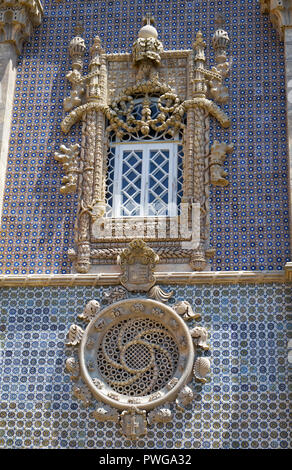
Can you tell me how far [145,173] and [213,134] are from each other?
3.55 feet

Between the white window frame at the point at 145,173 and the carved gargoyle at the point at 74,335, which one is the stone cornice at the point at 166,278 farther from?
the white window frame at the point at 145,173

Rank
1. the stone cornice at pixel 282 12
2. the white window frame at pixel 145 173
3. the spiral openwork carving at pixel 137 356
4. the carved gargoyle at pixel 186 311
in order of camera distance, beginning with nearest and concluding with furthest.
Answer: the spiral openwork carving at pixel 137 356 < the carved gargoyle at pixel 186 311 < the white window frame at pixel 145 173 < the stone cornice at pixel 282 12

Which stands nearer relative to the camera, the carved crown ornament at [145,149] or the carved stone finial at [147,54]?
the carved crown ornament at [145,149]

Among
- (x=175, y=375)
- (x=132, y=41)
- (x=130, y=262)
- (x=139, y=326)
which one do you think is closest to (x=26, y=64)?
(x=132, y=41)

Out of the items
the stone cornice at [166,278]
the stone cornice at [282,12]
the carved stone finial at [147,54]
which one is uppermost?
the stone cornice at [282,12]

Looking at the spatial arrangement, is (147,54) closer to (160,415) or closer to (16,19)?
(16,19)

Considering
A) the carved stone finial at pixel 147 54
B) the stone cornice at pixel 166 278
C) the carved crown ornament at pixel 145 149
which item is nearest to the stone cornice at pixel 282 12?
the carved crown ornament at pixel 145 149

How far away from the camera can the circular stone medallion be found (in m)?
10.2

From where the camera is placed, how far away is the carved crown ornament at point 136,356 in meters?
10.1

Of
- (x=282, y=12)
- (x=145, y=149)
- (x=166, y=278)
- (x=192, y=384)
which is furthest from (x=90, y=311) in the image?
(x=282, y=12)

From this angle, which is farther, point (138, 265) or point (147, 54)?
point (147, 54)

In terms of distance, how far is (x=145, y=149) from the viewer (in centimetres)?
1172

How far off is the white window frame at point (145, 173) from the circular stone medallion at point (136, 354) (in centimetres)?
142

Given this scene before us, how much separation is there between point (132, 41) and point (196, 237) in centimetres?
339
